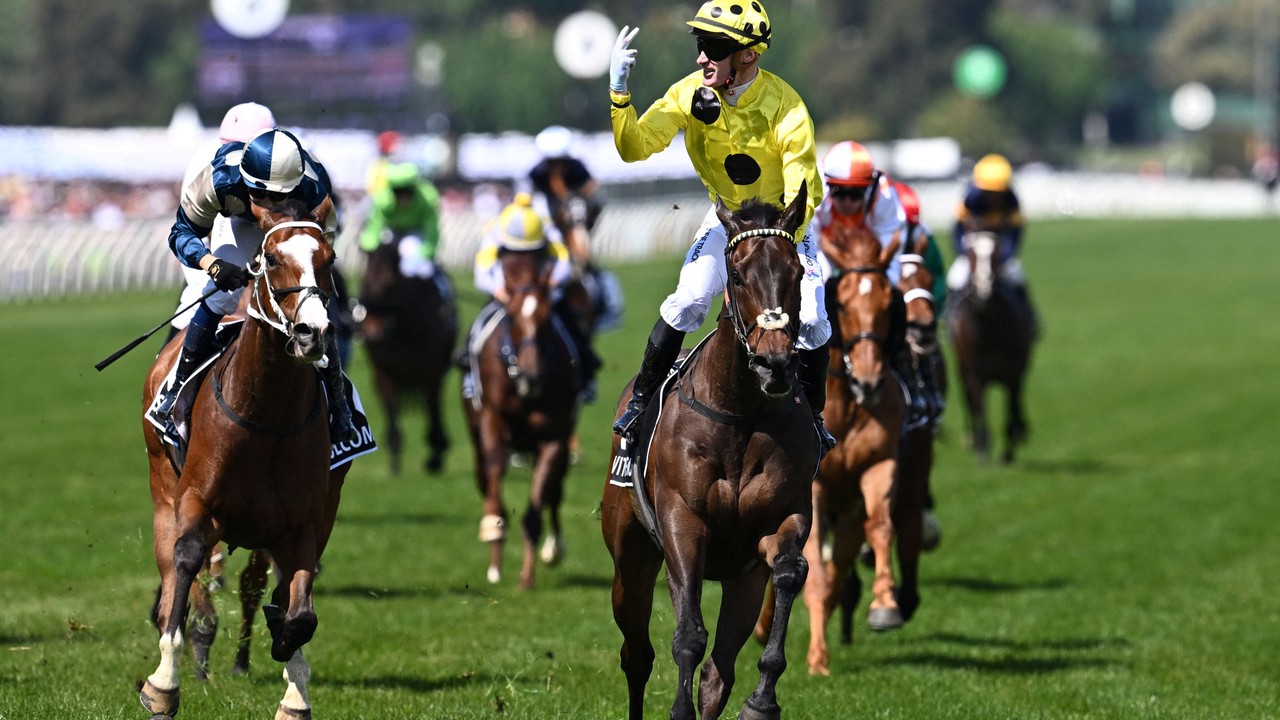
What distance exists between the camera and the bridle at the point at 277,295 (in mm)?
6645

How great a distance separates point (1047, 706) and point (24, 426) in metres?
14.1

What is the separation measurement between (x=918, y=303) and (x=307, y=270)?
4569 mm

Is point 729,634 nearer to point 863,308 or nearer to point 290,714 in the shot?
point 290,714

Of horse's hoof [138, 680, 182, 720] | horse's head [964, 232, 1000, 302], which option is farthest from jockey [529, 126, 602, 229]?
horse's hoof [138, 680, 182, 720]

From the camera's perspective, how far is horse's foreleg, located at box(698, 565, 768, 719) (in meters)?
6.97

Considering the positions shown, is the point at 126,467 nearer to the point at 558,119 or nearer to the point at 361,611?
the point at 361,611

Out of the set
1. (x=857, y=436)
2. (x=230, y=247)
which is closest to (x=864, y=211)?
(x=857, y=436)

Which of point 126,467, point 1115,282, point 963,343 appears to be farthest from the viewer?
point 1115,282

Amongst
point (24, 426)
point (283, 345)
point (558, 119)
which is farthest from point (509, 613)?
point (558, 119)

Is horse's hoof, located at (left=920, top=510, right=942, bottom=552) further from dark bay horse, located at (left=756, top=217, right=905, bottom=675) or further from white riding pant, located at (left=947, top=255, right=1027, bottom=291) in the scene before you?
white riding pant, located at (left=947, top=255, right=1027, bottom=291)

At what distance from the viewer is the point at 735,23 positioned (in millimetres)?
7105

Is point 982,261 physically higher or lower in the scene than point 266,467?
higher

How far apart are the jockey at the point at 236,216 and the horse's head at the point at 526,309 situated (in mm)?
4340

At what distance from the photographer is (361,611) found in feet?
35.9
